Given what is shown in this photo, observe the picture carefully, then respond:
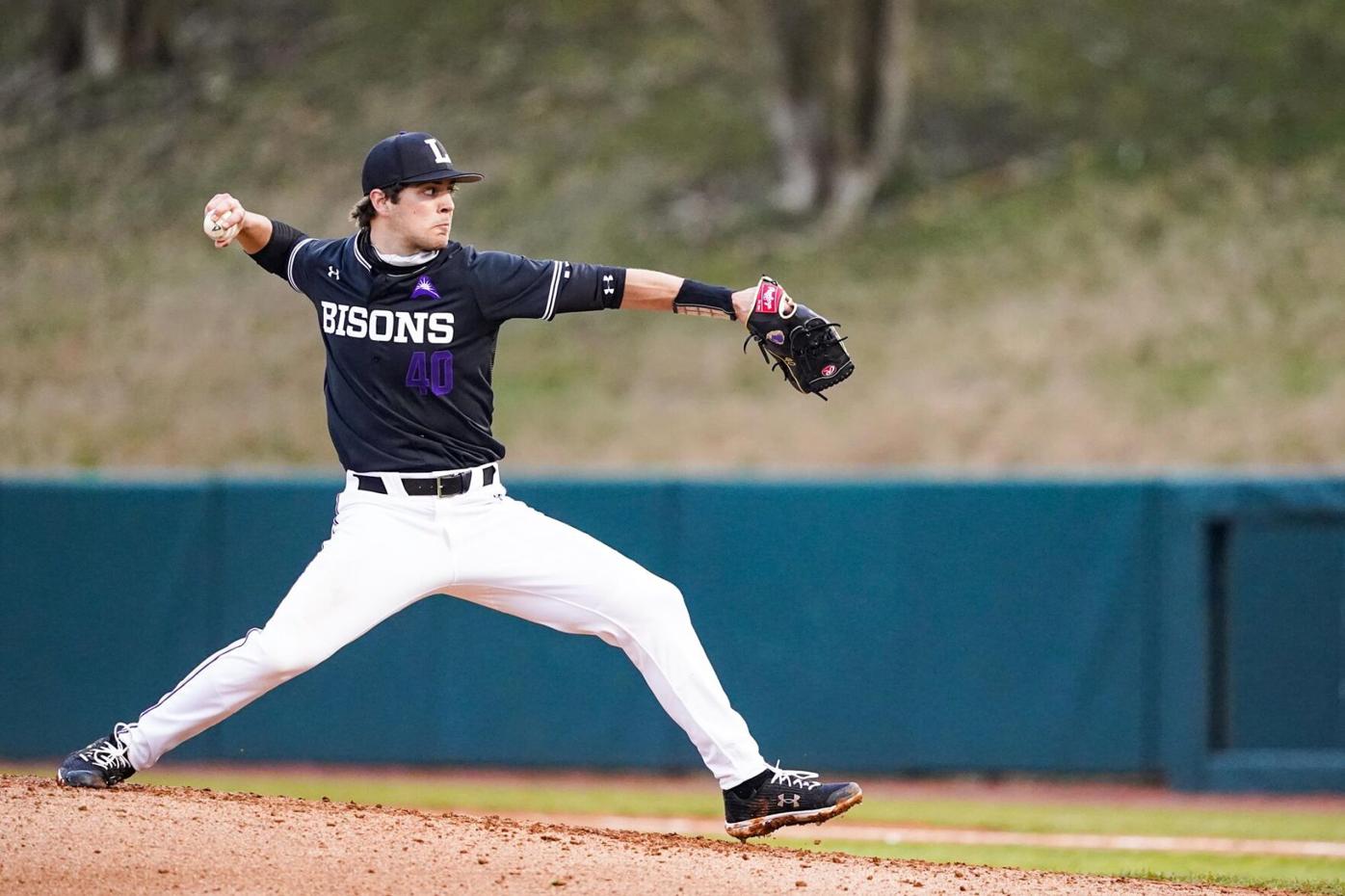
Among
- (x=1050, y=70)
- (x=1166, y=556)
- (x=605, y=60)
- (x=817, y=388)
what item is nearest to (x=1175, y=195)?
(x=1050, y=70)

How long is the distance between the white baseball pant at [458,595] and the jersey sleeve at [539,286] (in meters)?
0.48

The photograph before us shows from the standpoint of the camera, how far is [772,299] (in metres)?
4.79

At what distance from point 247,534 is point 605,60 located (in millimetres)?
15182

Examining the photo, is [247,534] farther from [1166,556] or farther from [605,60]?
[605,60]

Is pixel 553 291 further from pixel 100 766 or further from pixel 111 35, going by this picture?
pixel 111 35

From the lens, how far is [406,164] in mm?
4711

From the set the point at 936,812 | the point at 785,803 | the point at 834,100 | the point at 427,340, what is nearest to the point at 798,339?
the point at 427,340

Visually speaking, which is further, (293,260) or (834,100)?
(834,100)

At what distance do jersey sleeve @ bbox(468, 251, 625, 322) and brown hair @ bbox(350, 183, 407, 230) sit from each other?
0.92 feet


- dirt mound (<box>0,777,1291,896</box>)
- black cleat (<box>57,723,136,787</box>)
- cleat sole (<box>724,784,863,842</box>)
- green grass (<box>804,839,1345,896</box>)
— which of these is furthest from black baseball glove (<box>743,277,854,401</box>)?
green grass (<box>804,839,1345,896</box>)

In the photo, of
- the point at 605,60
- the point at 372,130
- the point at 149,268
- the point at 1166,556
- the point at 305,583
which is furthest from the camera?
the point at 605,60

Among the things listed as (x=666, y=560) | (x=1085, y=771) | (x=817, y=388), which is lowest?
(x=1085, y=771)

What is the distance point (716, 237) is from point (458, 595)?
16.1 meters

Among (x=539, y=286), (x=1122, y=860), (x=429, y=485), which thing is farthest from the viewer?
(x=1122, y=860)
